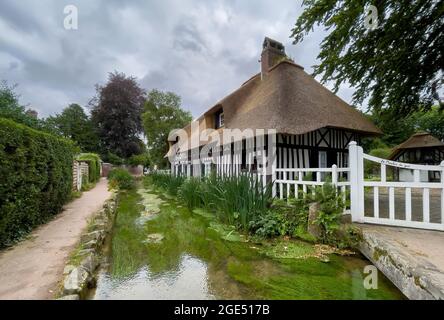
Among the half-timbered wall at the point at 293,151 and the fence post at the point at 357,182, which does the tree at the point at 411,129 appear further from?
the fence post at the point at 357,182

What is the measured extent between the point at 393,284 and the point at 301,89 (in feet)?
23.7

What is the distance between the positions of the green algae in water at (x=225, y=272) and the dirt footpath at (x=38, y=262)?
56 centimetres

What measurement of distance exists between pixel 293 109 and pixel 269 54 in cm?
518

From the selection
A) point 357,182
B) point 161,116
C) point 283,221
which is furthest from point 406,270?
point 161,116

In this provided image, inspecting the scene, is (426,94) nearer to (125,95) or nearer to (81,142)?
(125,95)

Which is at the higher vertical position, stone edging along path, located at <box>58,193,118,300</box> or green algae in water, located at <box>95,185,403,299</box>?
stone edging along path, located at <box>58,193,118,300</box>

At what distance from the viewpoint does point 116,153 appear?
2867 cm

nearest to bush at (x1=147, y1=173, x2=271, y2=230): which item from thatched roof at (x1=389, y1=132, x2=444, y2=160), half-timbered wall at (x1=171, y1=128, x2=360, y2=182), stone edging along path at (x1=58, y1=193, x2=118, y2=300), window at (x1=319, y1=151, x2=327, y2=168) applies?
half-timbered wall at (x1=171, y1=128, x2=360, y2=182)

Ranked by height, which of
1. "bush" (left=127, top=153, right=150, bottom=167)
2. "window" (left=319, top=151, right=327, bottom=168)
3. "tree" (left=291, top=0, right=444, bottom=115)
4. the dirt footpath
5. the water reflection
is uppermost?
"tree" (left=291, top=0, right=444, bottom=115)

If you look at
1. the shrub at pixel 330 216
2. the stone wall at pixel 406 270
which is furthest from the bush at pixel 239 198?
the stone wall at pixel 406 270

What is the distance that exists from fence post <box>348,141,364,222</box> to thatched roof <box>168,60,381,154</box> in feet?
8.14

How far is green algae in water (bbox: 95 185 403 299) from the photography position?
2531 mm

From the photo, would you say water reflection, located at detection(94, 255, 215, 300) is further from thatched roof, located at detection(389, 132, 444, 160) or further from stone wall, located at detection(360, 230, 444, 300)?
thatched roof, located at detection(389, 132, 444, 160)

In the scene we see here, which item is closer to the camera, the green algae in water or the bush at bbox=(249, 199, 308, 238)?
the green algae in water
